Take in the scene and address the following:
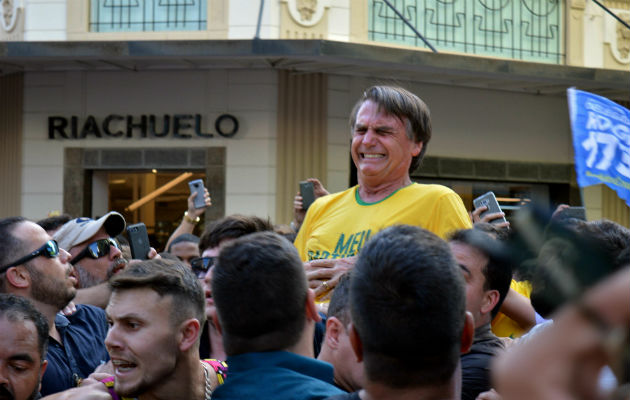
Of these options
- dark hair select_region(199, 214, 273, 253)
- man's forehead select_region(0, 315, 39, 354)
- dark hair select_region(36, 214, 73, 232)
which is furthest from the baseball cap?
man's forehead select_region(0, 315, 39, 354)

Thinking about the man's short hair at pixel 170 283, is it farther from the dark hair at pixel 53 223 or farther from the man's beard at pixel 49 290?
the dark hair at pixel 53 223

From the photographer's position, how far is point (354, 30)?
13.0m

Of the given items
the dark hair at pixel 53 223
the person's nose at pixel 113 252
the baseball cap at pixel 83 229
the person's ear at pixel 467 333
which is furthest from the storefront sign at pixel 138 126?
the person's ear at pixel 467 333

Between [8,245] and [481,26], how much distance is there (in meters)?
10.9

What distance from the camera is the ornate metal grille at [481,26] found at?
13.4 metres

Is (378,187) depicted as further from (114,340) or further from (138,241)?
(138,241)

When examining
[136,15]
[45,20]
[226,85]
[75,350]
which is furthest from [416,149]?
[45,20]

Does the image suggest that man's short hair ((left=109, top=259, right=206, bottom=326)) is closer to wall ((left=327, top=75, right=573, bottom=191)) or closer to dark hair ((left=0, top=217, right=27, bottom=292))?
dark hair ((left=0, top=217, right=27, bottom=292))

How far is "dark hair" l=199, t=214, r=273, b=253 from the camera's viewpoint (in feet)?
15.8

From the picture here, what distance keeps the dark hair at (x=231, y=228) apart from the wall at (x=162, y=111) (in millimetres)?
7898

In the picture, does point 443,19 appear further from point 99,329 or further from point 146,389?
point 146,389

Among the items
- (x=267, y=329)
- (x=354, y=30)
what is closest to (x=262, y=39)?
(x=354, y=30)

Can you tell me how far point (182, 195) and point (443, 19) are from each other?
484 cm

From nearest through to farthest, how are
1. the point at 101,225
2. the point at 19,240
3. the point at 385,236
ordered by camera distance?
the point at 385,236 → the point at 19,240 → the point at 101,225
